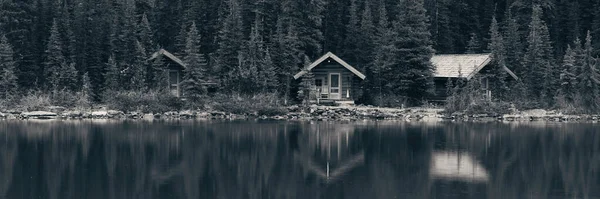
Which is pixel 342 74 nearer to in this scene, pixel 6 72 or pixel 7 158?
pixel 6 72

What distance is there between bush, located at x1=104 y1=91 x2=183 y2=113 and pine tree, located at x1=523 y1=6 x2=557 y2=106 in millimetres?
22106

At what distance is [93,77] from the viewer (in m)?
58.0

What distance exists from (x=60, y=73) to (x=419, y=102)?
2285 cm

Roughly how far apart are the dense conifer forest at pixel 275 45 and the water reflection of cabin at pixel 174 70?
1.19 meters

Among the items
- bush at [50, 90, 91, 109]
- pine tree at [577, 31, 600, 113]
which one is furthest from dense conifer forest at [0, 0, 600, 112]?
bush at [50, 90, 91, 109]

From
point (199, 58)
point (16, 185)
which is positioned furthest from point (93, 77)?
point (16, 185)

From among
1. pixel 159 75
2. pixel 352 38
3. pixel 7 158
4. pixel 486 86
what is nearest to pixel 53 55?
pixel 159 75

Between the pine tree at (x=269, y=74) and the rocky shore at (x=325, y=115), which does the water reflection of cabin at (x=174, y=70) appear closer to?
the pine tree at (x=269, y=74)

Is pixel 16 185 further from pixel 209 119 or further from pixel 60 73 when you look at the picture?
pixel 60 73

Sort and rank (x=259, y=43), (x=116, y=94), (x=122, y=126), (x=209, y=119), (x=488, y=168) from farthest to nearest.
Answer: (x=259, y=43)
(x=116, y=94)
(x=209, y=119)
(x=122, y=126)
(x=488, y=168)

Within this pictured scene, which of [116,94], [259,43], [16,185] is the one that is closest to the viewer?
[16,185]

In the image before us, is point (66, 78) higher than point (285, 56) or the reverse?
the reverse

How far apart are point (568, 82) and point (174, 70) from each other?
25.2m

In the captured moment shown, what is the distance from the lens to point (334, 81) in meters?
55.8
